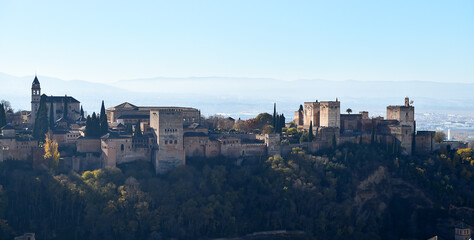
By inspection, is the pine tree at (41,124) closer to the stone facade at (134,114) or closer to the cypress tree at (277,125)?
the stone facade at (134,114)

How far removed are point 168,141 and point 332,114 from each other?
64.3ft

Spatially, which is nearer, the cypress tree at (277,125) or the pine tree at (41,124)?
the pine tree at (41,124)

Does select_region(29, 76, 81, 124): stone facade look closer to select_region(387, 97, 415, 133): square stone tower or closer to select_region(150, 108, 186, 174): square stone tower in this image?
select_region(150, 108, 186, 174): square stone tower

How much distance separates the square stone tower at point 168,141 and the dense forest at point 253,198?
1038mm

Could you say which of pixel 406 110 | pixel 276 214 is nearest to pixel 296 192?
pixel 276 214

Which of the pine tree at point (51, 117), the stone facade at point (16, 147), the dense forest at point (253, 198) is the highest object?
the pine tree at point (51, 117)

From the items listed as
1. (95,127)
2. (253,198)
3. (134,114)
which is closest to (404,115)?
(253,198)

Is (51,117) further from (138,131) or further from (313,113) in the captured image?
(313,113)

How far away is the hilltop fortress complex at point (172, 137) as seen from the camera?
52.3m

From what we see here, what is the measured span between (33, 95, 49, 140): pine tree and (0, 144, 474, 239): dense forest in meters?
5.05

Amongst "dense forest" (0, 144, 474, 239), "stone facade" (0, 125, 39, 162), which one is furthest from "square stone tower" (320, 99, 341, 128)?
"stone facade" (0, 125, 39, 162)

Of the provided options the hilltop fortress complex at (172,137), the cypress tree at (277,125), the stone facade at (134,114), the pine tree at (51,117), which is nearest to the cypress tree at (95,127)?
the hilltop fortress complex at (172,137)

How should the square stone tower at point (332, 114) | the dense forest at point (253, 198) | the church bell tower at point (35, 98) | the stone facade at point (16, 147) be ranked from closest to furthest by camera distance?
the dense forest at point (253, 198)
the stone facade at point (16, 147)
the church bell tower at point (35, 98)
the square stone tower at point (332, 114)

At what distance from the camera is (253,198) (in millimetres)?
52281
